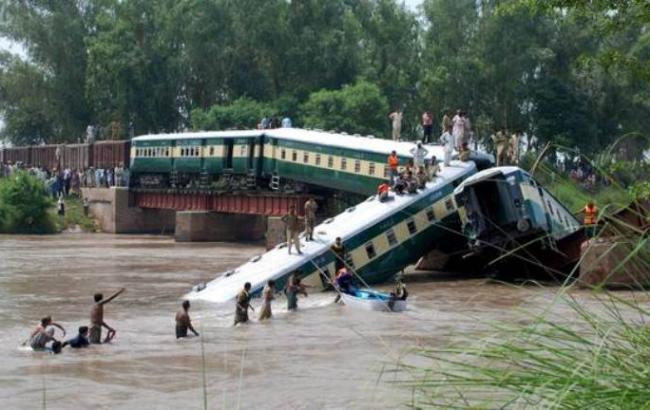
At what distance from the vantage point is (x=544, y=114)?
71.6 meters

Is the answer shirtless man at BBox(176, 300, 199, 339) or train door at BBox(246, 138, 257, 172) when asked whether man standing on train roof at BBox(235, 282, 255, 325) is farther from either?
train door at BBox(246, 138, 257, 172)

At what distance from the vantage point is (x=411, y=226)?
33750mm

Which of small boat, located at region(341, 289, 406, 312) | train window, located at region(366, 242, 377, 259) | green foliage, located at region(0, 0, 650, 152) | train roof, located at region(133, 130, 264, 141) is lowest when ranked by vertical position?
small boat, located at region(341, 289, 406, 312)

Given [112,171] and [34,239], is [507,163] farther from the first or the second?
[112,171]

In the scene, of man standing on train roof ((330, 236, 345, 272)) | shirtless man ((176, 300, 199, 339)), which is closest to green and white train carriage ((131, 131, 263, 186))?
man standing on train roof ((330, 236, 345, 272))

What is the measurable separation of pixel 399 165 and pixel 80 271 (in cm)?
1046

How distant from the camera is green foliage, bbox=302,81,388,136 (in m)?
74.5

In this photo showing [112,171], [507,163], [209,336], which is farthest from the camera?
[112,171]

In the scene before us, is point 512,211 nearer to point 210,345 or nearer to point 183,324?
point 183,324

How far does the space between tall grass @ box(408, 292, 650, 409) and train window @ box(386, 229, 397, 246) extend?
92.2ft

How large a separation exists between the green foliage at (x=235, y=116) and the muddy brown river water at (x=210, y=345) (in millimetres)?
35795

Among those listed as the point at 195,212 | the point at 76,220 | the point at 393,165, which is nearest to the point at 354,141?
the point at 393,165

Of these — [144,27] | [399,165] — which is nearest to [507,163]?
[399,165]

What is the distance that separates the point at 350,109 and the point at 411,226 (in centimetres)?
4088
